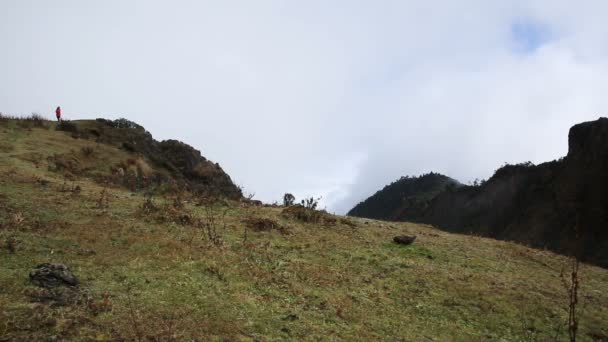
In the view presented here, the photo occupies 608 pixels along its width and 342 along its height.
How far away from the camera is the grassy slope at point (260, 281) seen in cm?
796

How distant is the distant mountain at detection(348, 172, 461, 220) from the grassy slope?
83.6 metres

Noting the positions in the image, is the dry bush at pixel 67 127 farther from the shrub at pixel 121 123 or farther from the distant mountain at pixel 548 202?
the distant mountain at pixel 548 202

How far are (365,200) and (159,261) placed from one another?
119 metres

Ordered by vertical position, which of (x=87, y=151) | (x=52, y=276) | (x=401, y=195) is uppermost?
(x=401, y=195)

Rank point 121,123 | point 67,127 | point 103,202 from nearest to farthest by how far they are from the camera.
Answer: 1. point 103,202
2. point 67,127
3. point 121,123

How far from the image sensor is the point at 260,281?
10742 mm

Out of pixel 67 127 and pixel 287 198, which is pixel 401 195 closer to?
pixel 67 127

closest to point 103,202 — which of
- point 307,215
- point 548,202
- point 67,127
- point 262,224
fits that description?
point 262,224

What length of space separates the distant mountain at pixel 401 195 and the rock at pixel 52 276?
300 feet

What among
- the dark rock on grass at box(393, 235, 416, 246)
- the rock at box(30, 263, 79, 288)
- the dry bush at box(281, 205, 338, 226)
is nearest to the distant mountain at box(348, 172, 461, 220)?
the dry bush at box(281, 205, 338, 226)

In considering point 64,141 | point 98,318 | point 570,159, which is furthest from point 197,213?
point 570,159

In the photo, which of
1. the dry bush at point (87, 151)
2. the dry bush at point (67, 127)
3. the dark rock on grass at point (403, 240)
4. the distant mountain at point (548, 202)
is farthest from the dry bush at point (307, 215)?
the dry bush at point (67, 127)

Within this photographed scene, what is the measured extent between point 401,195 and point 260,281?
349 feet

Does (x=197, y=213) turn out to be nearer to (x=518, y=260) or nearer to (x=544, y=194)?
(x=518, y=260)
